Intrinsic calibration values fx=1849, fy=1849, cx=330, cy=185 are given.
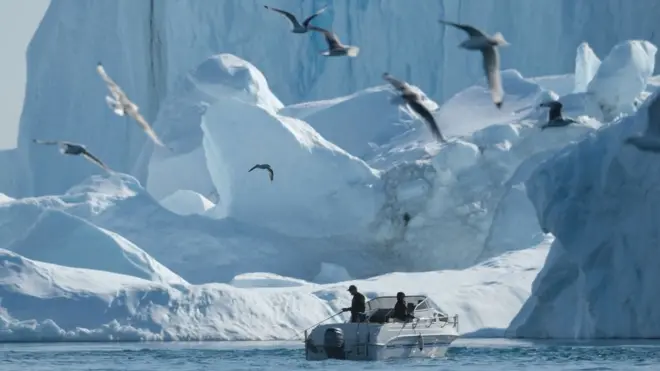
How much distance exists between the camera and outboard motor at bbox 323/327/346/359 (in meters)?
29.4

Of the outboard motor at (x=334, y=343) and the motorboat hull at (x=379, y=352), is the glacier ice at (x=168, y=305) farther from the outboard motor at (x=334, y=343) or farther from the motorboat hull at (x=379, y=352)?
the outboard motor at (x=334, y=343)

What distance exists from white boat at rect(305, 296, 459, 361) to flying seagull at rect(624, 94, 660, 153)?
5.89m

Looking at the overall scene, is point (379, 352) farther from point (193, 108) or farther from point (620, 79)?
point (193, 108)

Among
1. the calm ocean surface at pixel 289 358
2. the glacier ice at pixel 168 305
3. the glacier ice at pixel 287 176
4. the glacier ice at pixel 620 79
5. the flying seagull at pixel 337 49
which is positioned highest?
the glacier ice at pixel 620 79

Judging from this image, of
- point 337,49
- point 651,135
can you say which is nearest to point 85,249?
point 651,135

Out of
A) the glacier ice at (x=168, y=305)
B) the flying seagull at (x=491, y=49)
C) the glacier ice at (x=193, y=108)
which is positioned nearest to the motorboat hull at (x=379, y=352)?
the flying seagull at (x=491, y=49)

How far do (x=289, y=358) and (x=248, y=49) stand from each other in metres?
38.4

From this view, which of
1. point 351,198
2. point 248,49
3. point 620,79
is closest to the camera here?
point 351,198

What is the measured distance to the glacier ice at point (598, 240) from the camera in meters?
34.0

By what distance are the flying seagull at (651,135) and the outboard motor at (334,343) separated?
7.81 metres

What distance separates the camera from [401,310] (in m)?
30.0

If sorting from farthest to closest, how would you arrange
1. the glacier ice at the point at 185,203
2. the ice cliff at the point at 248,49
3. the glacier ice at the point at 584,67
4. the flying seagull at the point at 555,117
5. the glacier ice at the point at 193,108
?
the ice cliff at the point at 248,49, the glacier ice at the point at 584,67, the glacier ice at the point at 193,108, the glacier ice at the point at 185,203, the flying seagull at the point at 555,117

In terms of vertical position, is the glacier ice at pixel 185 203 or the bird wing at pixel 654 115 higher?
the glacier ice at pixel 185 203

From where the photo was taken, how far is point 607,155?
35.4m
